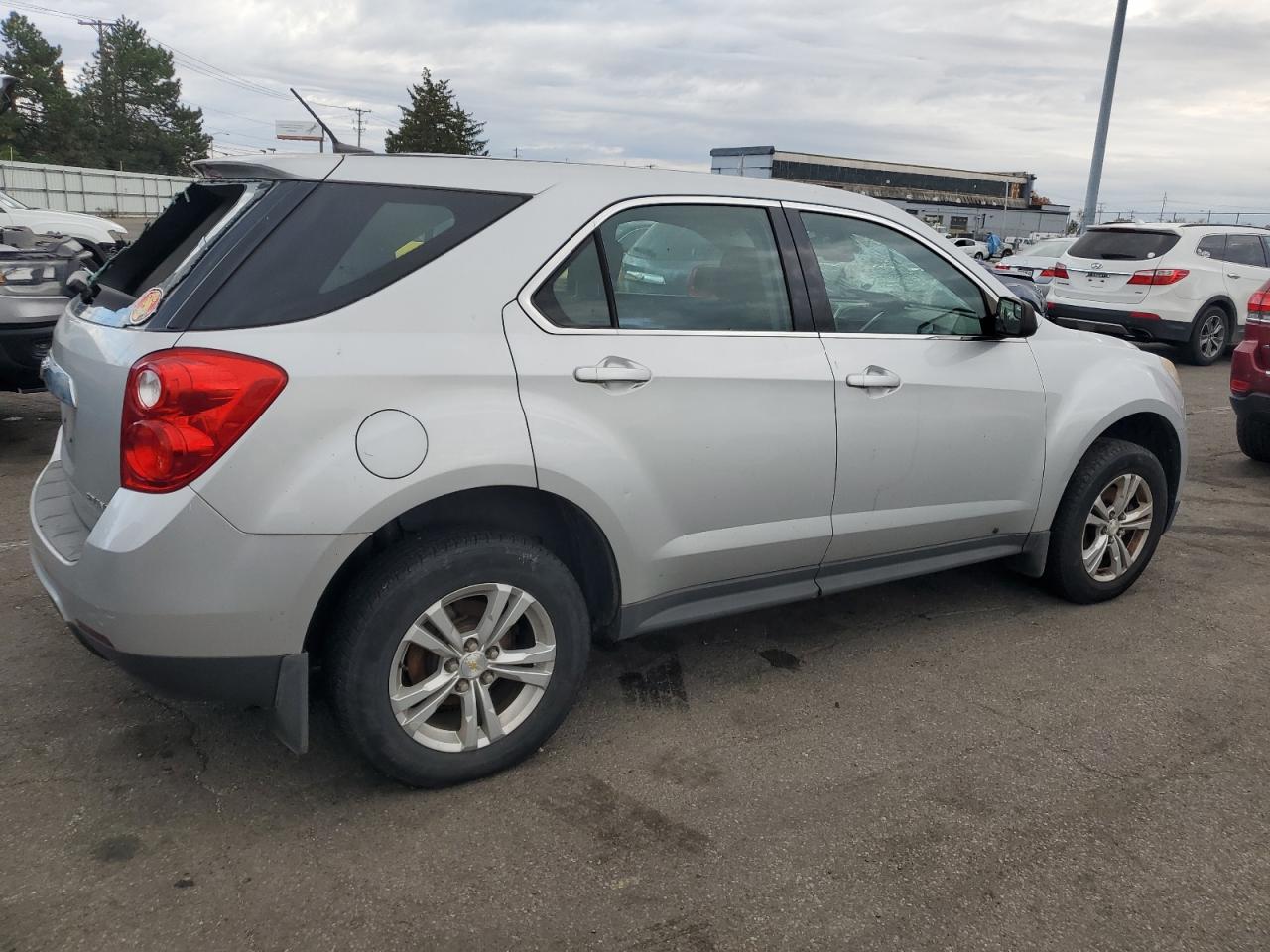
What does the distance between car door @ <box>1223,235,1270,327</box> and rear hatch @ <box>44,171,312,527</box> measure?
42.0 ft

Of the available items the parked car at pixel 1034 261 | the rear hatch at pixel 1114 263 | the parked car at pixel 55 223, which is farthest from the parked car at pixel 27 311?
the parked car at pixel 1034 261

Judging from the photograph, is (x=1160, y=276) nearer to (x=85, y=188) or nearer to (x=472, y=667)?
(x=472, y=667)

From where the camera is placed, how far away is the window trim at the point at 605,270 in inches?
112

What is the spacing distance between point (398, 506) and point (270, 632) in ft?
1.44

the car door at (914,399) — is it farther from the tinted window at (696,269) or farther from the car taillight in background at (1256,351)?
the car taillight in background at (1256,351)

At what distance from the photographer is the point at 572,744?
3.17m

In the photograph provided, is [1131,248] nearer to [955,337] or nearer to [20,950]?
[955,337]

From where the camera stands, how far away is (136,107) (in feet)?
276

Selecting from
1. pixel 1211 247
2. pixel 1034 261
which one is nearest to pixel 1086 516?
pixel 1211 247

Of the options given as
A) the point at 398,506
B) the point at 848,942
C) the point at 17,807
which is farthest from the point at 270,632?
the point at 848,942

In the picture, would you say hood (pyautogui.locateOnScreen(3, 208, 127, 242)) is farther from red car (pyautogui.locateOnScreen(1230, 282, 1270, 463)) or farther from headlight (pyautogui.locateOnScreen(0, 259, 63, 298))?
red car (pyautogui.locateOnScreen(1230, 282, 1270, 463))

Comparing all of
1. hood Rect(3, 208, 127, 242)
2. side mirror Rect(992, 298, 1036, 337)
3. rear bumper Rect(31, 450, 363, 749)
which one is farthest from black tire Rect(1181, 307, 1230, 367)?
hood Rect(3, 208, 127, 242)

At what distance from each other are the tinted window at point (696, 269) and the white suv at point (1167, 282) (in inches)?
413

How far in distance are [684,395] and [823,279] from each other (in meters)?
0.78
